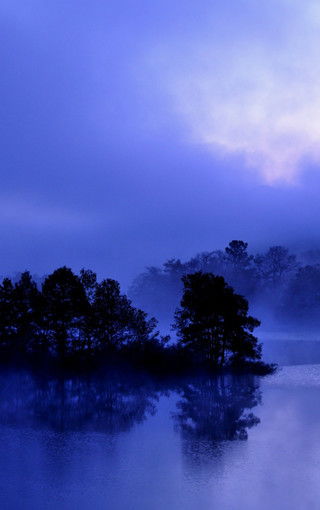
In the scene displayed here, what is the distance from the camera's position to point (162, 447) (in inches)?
1076

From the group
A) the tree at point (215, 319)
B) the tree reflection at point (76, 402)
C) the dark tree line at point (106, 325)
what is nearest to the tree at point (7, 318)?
the dark tree line at point (106, 325)

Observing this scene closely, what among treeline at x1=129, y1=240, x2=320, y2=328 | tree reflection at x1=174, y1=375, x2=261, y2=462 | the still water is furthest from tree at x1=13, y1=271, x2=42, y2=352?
treeline at x1=129, y1=240, x2=320, y2=328

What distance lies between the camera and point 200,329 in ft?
164

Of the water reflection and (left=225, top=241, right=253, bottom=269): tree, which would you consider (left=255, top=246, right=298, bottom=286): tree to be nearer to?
(left=225, top=241, right=253, bottom=269): tree

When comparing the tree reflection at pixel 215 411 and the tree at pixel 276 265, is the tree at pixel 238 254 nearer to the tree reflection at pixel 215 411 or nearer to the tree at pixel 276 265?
the tree at pixel 276 265

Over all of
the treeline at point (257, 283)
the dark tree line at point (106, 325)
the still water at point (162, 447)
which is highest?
the treeline at point (257, 283)

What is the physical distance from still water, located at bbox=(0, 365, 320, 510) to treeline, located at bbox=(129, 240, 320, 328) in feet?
242

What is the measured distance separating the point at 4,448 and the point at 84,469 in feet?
17.4

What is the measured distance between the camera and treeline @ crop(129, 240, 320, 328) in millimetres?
119312

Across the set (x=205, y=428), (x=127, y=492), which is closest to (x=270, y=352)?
(x=205, y=428)

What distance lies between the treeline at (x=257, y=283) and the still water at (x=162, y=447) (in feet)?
242

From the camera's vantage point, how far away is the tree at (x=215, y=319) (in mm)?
49438

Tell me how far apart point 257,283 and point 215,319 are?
87.3m

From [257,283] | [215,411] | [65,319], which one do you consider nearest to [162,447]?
[215,411]
